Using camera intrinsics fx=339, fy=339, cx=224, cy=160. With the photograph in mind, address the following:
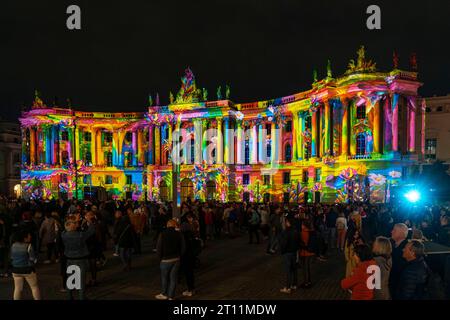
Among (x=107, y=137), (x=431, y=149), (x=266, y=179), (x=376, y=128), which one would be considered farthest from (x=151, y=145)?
(x=431, y=149)

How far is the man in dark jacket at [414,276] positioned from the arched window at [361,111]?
36.8 meters

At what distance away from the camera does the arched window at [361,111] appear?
129 feet

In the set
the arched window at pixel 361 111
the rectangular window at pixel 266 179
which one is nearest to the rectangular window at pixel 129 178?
the rectangular window at pixel 266 179

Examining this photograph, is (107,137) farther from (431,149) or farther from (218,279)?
(218,279)

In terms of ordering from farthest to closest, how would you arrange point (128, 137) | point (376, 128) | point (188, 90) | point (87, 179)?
point (128, 137) < point (87, 179) < point (188, 90) < point (376, 128)

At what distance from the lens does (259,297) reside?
9094mm

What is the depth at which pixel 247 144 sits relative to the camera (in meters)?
53.9

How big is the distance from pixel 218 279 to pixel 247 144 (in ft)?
143

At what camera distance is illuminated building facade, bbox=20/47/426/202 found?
37.9 m

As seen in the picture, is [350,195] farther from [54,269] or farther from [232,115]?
[54,269]

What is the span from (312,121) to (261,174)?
12.0 m

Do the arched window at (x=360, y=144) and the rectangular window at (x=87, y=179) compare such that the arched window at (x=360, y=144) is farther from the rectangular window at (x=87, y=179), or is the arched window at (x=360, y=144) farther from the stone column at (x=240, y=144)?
the rectangular window at (x=87, y=179)

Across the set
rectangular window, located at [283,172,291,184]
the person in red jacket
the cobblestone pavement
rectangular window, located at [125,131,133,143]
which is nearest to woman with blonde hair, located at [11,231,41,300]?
the cobblestone pavement

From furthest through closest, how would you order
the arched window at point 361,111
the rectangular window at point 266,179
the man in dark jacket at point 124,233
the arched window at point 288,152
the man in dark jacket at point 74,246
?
the rectangular window at point 266,179 < the arched window at point 288,152 < the arched window at point 361,111 < the man in dark jacket at point 124,233 < the man in dark jacket at point 74,246
